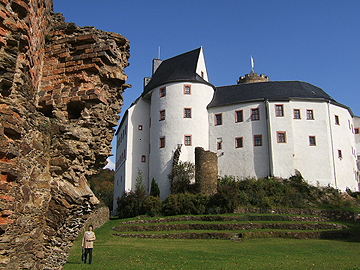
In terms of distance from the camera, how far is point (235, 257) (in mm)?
16453

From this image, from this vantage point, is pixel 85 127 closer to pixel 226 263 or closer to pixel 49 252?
pixel 49 252

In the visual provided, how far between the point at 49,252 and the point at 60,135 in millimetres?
2072

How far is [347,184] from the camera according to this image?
41312 millimetres

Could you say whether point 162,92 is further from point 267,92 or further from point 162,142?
point 267,92

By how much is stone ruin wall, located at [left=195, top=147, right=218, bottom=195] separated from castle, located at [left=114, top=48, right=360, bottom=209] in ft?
8.27

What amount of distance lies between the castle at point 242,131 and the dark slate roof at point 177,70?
0.17 metres

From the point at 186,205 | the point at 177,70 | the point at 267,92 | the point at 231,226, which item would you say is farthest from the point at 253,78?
the point at 231,226

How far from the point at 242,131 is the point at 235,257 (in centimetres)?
2668

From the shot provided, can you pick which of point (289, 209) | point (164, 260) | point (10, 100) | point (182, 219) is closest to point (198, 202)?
point (182, 219)

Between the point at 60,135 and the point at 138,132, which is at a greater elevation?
the point at 138,132

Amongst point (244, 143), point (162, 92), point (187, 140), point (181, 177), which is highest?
point (162, 92)

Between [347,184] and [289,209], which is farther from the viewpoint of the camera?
[347,184]

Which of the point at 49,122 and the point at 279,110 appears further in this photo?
the point at 279,110

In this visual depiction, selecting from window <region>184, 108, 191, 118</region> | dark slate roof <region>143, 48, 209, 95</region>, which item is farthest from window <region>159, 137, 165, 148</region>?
dark slate roof <region>143, 48, 209, 95</region>
